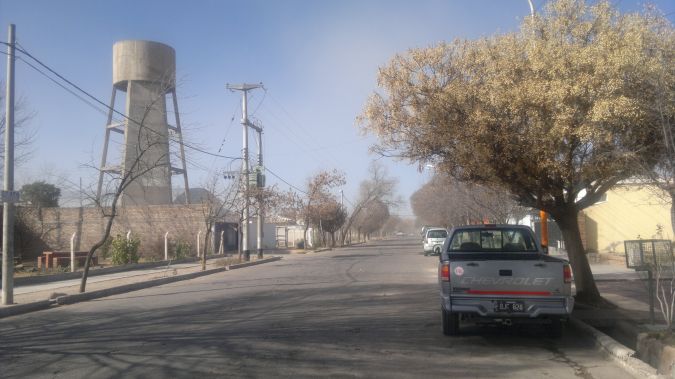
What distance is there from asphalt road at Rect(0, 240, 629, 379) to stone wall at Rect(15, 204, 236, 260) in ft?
76.1

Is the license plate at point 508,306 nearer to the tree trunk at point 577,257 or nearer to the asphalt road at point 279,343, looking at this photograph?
the asphalt road at point 279,343

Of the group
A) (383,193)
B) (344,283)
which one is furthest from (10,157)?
(383,193)

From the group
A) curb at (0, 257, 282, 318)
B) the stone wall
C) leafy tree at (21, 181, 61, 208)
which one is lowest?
curb at (0, 257, 282, 318)

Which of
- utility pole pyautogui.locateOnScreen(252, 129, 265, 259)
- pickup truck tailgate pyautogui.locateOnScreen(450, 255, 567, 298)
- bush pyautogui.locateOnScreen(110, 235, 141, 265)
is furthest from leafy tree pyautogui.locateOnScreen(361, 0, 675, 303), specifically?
utility pole pyautogui.locateOnScreen(252, 129, 265, 259)

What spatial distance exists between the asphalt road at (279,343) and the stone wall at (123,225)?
23182 mm

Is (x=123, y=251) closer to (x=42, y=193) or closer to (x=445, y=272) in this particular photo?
(x=445, y=272)

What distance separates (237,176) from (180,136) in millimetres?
12721

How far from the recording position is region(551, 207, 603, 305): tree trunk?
40.5 feet

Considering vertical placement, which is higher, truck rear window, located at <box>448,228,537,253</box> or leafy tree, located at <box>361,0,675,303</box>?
leafy tree, located at <box>361,0,675,303</box>

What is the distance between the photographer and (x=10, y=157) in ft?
47.0

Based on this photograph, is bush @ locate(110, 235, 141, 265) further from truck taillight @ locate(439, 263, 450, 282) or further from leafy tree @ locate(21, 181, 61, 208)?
leafy tree @ locate(21, 181, 61, 208)

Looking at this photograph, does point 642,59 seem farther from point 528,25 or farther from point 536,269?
point 536,269

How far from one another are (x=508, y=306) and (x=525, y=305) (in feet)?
0.78

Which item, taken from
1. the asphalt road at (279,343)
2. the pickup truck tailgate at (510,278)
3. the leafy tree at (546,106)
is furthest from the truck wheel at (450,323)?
the leafy tree at (546,106)
